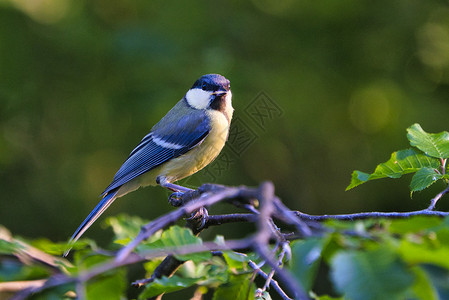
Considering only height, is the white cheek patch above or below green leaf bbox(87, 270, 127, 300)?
below

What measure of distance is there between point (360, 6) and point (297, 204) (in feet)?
5.41

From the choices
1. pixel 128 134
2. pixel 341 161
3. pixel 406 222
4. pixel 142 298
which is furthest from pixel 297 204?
pixel 406 222

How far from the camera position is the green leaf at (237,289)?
1186 mm

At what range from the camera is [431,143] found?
1.54 meters

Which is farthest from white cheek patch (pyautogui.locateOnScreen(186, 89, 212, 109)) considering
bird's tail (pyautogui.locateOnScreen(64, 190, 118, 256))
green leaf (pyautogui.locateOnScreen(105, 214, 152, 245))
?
green leaf (pyautogui.locateOnScreen(105, 214, 152, 245))

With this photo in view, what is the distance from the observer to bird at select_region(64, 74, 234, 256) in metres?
2.78

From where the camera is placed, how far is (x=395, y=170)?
1.55m

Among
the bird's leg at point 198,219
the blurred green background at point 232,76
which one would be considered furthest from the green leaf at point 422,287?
the blurred green background at point 232,76

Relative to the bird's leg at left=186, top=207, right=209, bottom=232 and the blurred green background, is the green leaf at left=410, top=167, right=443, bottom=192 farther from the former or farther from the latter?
the blurred green background

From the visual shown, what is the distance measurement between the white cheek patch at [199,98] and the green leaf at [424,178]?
1629 mm

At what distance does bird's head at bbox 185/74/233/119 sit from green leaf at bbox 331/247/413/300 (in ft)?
7.38

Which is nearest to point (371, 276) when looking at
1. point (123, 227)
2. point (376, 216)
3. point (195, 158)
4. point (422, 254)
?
point (422, 254)

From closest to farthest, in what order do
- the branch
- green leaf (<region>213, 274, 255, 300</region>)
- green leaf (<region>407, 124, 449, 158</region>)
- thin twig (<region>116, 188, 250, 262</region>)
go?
1. thin twig (<region>116, 188, 250, 262</region>)
2. green leaf (<region>213, 274, 255, 300</region>)
3. the branch
4. green leaf (<region>407, 124, 449, 158</region>)

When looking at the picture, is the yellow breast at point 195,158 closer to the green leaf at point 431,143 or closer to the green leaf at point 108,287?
the green leaf at point 431,143
